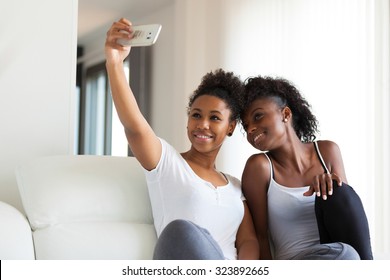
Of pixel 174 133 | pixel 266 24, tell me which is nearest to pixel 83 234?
pixel 266 24

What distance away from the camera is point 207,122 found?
5.08 feet

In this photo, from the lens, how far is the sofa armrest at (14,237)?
4.08 ft

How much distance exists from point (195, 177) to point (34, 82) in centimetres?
71

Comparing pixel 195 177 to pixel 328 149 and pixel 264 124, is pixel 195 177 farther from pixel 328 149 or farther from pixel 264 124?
pixel 328 149

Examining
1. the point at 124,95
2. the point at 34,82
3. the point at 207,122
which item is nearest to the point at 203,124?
the point at 207,122

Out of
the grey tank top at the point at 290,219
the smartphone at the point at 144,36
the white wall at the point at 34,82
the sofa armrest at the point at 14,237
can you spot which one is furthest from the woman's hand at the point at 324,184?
the white wall at the point at 34,82

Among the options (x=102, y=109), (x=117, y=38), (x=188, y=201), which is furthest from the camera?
(x=102, y=109)

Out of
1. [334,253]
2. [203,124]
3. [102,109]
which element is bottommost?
[334,253]

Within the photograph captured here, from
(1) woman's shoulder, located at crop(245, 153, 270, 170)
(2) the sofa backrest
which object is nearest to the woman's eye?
(1) woman's shoulder, located at crop(245, 153, 270, 170)

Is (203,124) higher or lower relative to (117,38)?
lower

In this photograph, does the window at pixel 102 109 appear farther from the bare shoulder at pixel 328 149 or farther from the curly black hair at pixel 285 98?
the bare shoulder at pixel 328 149

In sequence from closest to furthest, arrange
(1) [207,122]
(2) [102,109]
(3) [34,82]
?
(1) [207,122]
(3) [34,82]
(2) [102,109]

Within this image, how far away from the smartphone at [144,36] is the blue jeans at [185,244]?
0.39 m

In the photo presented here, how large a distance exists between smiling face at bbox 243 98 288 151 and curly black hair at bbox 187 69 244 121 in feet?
0.13
